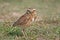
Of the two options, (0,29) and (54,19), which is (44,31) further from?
(54,19)

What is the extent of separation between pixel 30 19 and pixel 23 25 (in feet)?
0.85

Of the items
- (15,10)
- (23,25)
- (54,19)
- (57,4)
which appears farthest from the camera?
(57,4)

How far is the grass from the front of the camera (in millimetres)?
9289

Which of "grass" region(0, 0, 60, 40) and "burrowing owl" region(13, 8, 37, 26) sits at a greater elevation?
"burrowing owl" region(13, 8, 37, 26)

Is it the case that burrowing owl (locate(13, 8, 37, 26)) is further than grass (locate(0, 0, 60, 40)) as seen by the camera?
No

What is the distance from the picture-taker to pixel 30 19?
9.16 metres

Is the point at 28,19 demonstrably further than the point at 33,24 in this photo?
No

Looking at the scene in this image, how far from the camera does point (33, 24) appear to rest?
10617mm

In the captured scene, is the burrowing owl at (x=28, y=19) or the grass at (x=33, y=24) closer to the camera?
the burrowing owl at (x=28, y=19)

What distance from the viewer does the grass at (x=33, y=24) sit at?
30.5 ft

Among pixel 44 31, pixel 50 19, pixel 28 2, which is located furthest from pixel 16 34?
pixel 28 2

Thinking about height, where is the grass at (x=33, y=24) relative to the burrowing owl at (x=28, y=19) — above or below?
below

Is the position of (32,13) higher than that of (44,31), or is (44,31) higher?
(32,13)

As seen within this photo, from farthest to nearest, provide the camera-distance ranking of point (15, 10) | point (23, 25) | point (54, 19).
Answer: point (15, 10) → point (54, 19) → point (23, 25)
